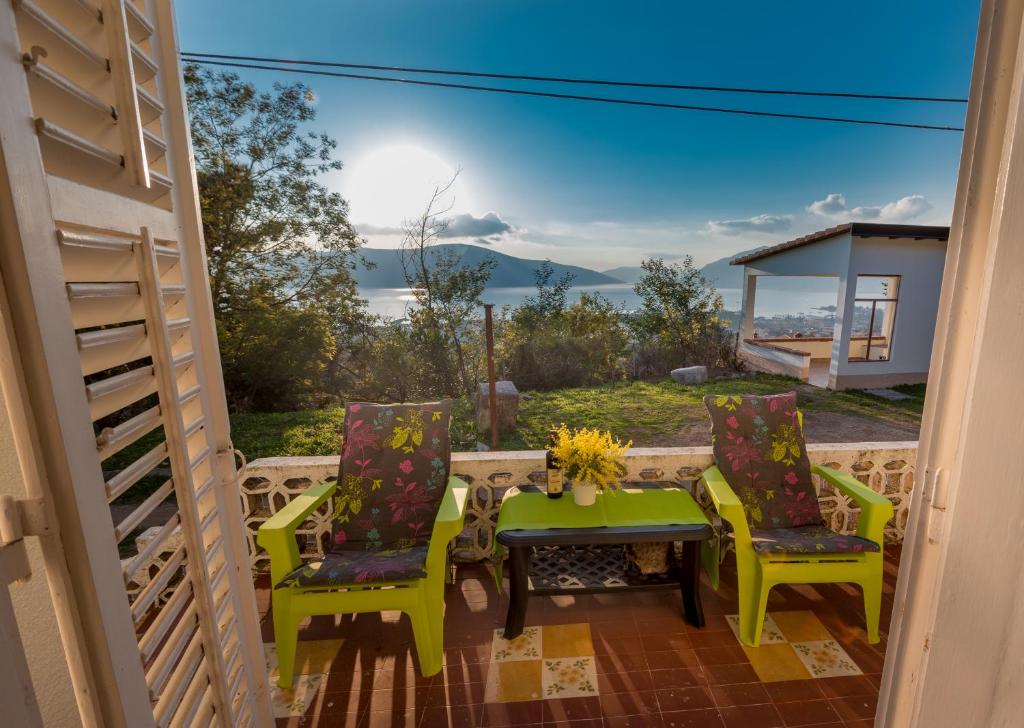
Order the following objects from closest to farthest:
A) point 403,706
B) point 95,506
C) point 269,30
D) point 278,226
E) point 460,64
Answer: point 95,506, point 403,706, point 269,30, point 460,64, point 278,226

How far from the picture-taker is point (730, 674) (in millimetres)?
1890

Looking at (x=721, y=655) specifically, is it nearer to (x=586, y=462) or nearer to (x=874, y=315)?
(x=586, y=462)

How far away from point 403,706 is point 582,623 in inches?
35.3

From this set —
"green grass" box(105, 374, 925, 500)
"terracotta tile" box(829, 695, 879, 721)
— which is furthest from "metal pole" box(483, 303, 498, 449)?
"terracotta tile" box(829, 695, 879, 721)

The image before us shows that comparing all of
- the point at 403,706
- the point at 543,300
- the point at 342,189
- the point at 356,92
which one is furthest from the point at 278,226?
the point at 403,706

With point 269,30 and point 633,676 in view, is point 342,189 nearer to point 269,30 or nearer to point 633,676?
point 269,30

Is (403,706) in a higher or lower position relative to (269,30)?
lower

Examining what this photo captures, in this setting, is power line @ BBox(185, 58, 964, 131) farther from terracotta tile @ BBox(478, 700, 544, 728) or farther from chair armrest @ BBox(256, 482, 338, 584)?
terracotta tile @ BBox(478, 700, 544, 728)

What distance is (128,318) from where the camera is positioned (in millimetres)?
696

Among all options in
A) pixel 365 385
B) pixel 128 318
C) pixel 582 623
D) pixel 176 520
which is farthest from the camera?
pixel 365 385

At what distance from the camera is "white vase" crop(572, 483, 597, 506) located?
2213 mm

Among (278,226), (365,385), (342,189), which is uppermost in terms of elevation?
(342,189)

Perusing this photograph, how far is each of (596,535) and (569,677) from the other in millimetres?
589

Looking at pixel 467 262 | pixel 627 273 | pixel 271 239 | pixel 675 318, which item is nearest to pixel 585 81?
pixel 467 262
